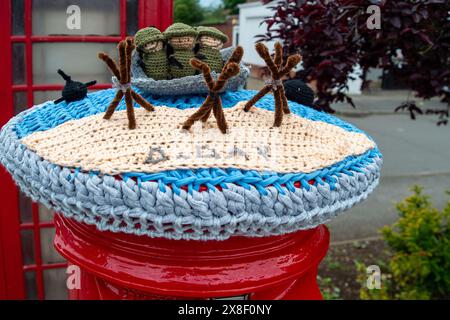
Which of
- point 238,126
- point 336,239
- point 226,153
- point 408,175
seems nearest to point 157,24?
point 238,126

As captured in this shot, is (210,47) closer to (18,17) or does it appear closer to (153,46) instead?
(153,46)

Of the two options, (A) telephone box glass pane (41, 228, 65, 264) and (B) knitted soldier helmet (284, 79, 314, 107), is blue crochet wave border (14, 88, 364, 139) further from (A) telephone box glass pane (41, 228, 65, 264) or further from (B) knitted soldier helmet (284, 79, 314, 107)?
(A) telephone box glass pane (41, 228, 65, 264)

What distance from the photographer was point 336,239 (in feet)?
12.2

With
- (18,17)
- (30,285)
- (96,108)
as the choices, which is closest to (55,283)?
(30,285)

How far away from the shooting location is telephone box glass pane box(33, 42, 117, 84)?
2.08 meters

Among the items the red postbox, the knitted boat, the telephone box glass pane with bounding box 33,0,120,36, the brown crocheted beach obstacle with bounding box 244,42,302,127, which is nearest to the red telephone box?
the telephone box glass pane with bounding box 33,0,120,36

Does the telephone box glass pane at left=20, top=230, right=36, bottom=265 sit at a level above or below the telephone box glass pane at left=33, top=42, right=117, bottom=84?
below

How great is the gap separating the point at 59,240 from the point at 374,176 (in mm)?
778

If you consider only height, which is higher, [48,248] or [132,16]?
[132,16]

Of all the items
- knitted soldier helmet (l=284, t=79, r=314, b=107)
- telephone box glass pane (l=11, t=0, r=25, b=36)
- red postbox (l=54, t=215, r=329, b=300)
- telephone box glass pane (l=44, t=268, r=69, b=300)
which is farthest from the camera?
telephone box glass pane (l=44, t=268, r=69, b=300)

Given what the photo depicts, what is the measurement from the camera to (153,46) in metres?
1.14

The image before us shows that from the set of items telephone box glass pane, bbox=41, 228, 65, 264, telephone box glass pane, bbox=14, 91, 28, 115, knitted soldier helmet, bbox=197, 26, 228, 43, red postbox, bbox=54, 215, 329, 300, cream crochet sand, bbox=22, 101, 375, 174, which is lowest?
telephone box glass pane, bbox=41, 228, 65, 264

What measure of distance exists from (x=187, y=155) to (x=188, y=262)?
23 cm

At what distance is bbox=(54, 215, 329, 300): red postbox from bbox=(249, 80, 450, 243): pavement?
285 centimetres
